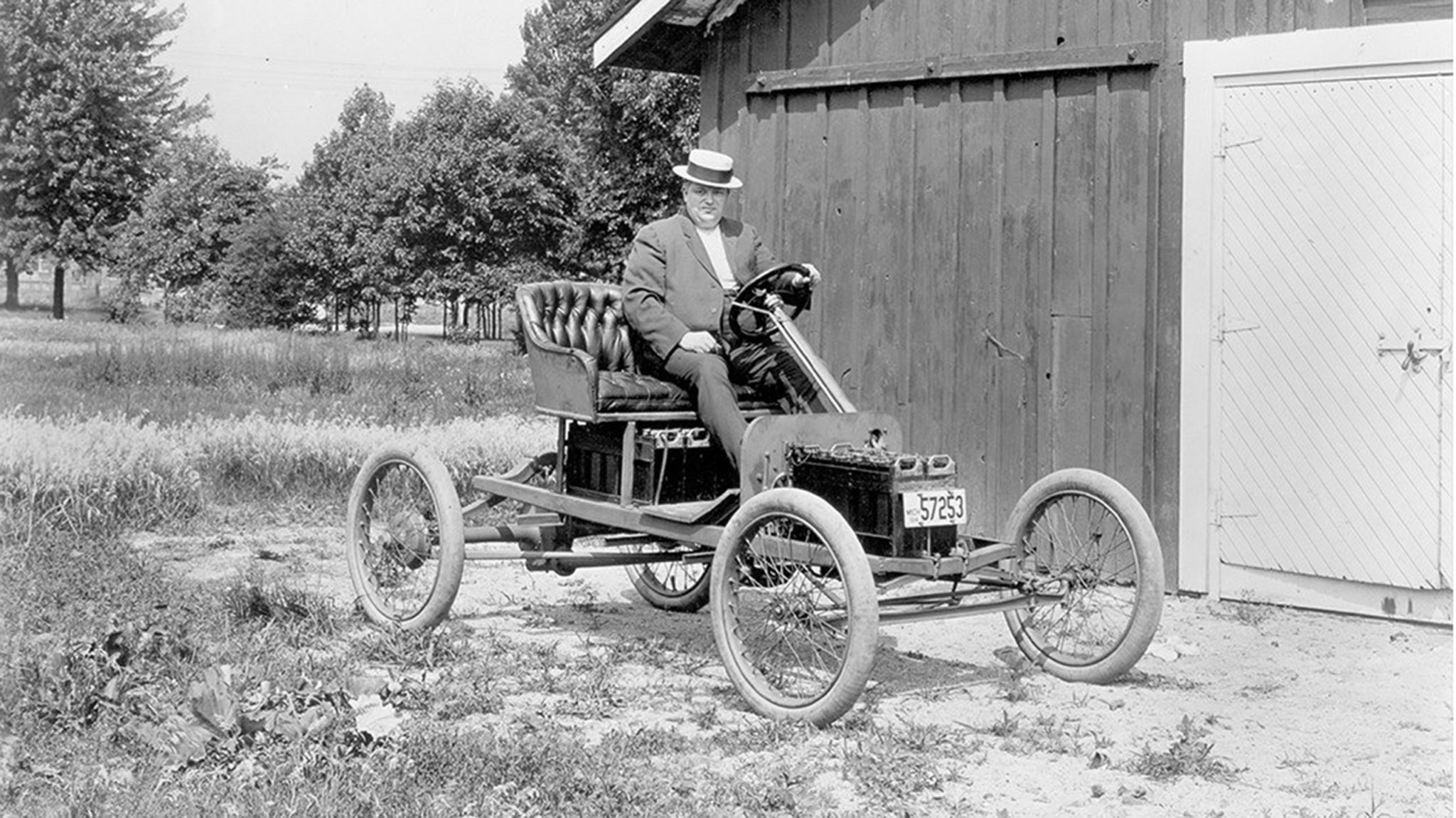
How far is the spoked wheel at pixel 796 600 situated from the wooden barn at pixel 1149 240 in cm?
304

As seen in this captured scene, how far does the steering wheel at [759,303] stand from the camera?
20.8 feet

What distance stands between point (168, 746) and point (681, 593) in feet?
11.9

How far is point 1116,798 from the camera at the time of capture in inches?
182

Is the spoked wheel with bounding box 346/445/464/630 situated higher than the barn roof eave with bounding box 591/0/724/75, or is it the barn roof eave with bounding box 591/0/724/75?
the barn roof eave with bounding box 591/0/724/75

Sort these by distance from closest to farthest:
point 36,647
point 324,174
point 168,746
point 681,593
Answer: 1. point 168,746
2. point 36,647
3. point 681,593
4. point 324,174

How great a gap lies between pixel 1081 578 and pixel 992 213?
3483 millimetres

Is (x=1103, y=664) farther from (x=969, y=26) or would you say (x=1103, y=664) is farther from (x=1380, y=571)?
(x=969, y=26)

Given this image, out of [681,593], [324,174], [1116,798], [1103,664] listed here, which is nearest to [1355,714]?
[1103,664]

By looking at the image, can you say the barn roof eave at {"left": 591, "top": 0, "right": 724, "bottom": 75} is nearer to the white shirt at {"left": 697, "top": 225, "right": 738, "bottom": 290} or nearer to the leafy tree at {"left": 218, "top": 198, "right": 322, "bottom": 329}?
the white shirt at {"left": 697, "top": 225, "right": 738, "bottom": 290}

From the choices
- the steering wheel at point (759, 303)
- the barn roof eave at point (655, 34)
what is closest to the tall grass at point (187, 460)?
the barn roof eave at point (655, 34)

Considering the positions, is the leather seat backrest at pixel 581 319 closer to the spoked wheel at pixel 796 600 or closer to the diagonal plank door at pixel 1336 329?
the spoked wheel at pixel 796 600

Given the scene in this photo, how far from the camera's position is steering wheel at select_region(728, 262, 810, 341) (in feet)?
20.8

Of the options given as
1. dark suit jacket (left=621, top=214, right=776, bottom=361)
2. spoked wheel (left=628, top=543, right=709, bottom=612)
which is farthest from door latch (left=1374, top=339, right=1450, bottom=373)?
spoked wheel (left=628, top=543, right=709, bottom=612)

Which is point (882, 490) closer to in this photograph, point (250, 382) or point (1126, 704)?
point (1126, 704)
